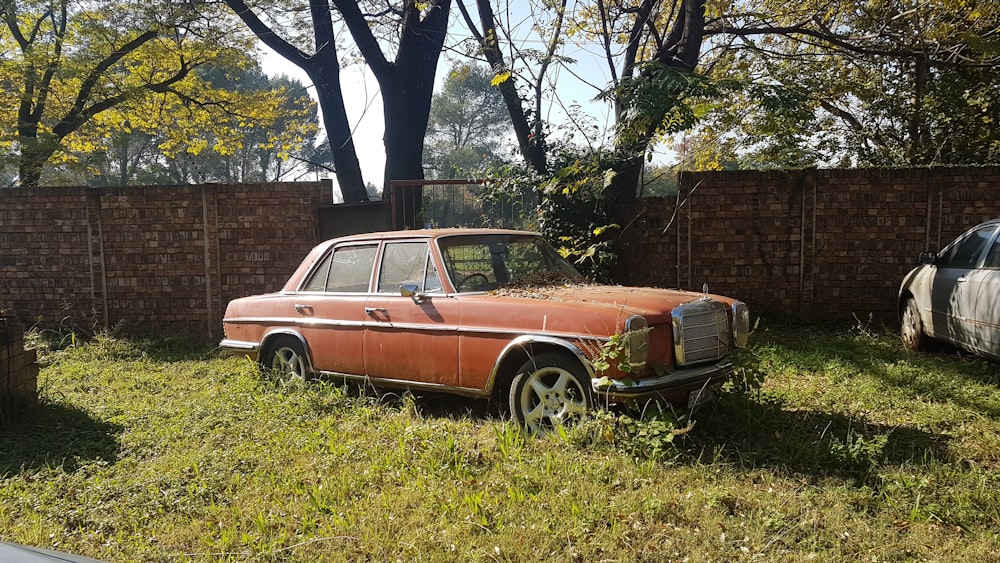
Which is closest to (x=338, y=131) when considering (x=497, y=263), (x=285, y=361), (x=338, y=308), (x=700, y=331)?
(x=285, y=361)

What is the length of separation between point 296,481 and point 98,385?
12.7 ft

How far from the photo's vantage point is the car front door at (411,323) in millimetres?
4535

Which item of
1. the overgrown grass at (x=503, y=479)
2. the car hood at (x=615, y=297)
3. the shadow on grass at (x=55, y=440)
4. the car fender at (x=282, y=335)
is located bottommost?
the shadow on grass at (x=55, y=440)

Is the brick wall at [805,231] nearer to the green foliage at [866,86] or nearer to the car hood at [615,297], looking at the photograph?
the green foliage at [866,86]

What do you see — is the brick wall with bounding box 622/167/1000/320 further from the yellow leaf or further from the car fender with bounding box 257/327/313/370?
the car fender with bounding box 257/327/313/370

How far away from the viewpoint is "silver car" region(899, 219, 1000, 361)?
5.39 m

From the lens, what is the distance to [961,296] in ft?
19.1

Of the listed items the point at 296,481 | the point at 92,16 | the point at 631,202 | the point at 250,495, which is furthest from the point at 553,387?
the point at 92,16

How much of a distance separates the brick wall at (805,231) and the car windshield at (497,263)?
3.34 m

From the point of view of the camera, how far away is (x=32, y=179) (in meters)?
13.0

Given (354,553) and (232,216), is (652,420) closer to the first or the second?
(354,553)

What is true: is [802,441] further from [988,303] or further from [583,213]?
[583,213]

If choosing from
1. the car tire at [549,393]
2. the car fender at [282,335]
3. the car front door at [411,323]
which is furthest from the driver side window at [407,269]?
the car tire at [549,393]

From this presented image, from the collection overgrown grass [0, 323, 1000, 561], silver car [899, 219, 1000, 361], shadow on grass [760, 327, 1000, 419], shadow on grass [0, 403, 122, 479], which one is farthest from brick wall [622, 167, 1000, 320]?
shadow on grass [0, 403, 122, 479]
